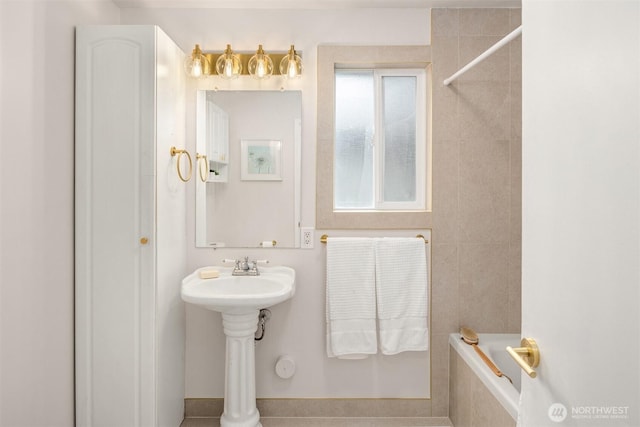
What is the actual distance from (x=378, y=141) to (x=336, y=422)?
172 centimetres

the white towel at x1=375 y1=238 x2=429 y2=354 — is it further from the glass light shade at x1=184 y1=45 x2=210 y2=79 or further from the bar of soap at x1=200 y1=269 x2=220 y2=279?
the glass light shade at x1=184 y1=45 x2=210 y2=79

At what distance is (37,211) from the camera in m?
1.69

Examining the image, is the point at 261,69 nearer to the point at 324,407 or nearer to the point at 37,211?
the point at 37,211

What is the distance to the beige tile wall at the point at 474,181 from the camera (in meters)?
2.38

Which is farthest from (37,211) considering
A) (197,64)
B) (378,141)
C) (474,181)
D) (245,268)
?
(474,181)

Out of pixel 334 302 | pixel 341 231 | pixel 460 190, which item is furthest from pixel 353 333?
pixel 460 190

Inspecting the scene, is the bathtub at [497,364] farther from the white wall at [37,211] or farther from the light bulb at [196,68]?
the light bulb at [196,68]

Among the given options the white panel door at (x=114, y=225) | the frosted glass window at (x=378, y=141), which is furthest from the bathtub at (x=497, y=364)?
the white panel door at (x=114, y=225)

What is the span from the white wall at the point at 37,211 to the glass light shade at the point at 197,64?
21.0 inches

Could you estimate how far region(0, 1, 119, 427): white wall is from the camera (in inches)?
60.3

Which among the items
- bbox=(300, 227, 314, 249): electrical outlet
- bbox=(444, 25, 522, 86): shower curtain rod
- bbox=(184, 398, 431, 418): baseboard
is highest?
bbox=(444, 25, 522, 86): shower curtain rod

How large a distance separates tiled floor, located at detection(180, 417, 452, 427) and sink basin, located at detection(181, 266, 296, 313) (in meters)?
0.80

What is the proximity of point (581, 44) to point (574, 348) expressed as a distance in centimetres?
52
